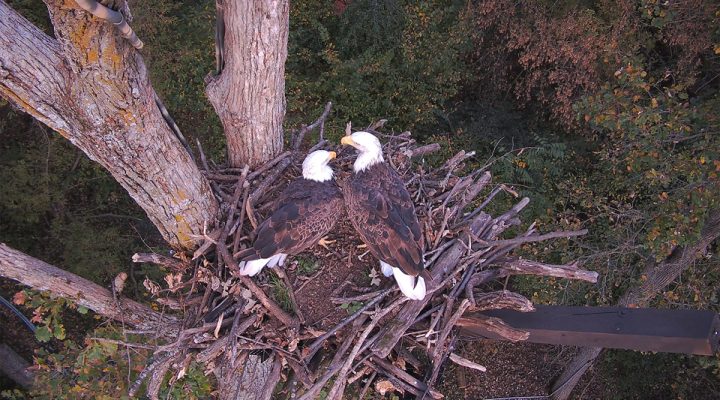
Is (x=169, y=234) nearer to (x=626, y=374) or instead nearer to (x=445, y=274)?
(x=445, y=274)

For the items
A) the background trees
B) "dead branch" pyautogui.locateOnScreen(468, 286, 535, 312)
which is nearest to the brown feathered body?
"dead branch" pyautogui.locateOnScreen(468, 286, 535, 312)

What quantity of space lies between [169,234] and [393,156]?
1894 millimetres

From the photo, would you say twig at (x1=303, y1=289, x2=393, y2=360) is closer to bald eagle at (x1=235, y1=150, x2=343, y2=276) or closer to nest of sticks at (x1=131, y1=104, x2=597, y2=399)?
nest of sticks at (x1=131, y1=104, x2=597, y2=399)

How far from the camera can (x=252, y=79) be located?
12.2ft

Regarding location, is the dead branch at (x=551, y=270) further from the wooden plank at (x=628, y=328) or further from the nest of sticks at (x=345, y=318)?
the wooden plank at (x=628, y=328)

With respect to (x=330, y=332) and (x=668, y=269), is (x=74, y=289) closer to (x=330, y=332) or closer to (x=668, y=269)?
(x=330, y=332)

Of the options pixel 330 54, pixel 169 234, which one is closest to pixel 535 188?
pixel 330 54

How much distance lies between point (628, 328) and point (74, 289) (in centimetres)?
358

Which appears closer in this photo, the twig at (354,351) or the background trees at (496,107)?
the twig at (354,351)

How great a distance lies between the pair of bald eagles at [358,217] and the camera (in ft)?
12.0

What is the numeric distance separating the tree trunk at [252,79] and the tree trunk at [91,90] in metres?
0.58

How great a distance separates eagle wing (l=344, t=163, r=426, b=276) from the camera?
3633 mm

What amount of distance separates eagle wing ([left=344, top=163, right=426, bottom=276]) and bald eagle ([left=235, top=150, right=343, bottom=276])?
0.17 meters

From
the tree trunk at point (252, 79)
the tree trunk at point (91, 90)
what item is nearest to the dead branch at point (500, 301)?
the tree trunk at point (252, 79)
